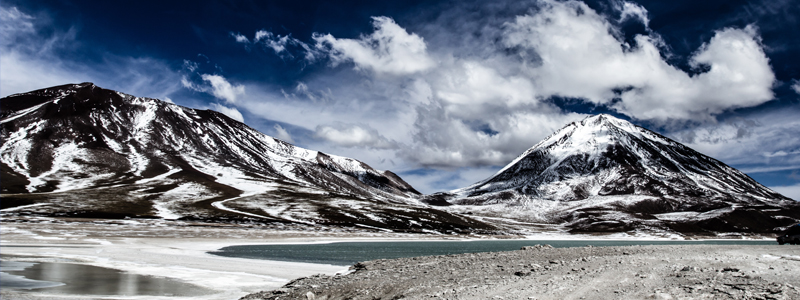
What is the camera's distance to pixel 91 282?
32.4m

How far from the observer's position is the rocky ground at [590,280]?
16859 millimetres

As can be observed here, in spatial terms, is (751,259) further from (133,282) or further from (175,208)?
Result: (175,208)

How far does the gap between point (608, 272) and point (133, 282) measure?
31.6m

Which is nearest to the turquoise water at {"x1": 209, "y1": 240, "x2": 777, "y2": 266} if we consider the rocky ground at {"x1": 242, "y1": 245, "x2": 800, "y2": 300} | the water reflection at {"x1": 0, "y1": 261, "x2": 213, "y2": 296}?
the rocky ground at {"x1": 242, "y1": 245, "x2": 800, "y2": 300}

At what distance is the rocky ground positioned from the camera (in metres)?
16.9

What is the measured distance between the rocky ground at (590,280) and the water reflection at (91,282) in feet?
26.2

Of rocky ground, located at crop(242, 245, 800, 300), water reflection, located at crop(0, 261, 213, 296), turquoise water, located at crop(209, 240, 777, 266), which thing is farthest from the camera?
turquoise water, located at crop(209, 240, 777, 266)

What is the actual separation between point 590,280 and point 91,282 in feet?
108

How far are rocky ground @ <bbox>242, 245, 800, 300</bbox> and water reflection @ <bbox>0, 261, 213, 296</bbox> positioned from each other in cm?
798

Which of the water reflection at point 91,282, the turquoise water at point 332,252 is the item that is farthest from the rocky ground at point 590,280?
the turquoise water at point 332,252

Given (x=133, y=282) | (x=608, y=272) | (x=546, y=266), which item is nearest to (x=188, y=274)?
(x=133, y=282)

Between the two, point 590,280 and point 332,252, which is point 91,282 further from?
point 332,252

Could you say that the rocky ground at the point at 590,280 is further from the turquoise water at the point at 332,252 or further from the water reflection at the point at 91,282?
the turquoise water at the point at 332,252

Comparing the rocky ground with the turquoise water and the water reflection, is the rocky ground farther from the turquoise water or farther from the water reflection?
the turquoise water
